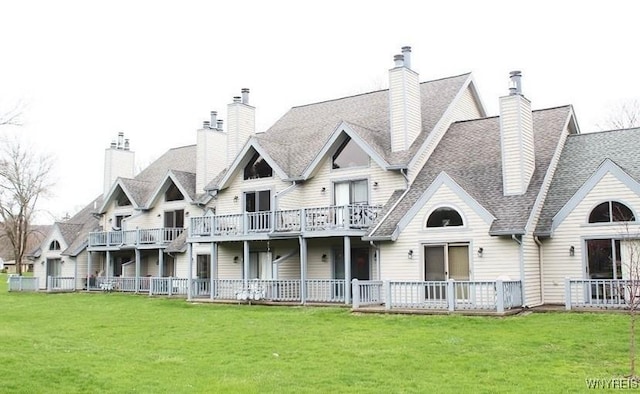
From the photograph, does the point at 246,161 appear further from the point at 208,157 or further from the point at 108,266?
the point at 108,266

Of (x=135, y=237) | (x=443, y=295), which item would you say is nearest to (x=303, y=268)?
(x=443, y=295)

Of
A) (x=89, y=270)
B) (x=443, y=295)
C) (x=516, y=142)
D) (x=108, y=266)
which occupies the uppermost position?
(x=516, y=142)

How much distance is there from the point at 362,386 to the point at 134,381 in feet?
12.5

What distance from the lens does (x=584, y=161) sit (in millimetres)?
22984

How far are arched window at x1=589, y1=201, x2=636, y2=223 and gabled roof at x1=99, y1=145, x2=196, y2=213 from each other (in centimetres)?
2111

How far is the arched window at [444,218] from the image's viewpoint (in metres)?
21.6

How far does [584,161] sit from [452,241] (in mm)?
5712

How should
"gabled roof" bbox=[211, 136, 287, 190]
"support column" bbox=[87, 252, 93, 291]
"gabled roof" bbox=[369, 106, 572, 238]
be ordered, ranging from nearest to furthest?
"gabled roof" bbox=[369, 106, 572, 238]
"gabled roof" bbox=[211, 136, 287, 190]
"support column" bbox=[87, 252, 93, 291]

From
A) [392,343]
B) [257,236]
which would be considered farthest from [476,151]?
[392,343]

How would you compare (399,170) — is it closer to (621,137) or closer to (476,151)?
(476,151)

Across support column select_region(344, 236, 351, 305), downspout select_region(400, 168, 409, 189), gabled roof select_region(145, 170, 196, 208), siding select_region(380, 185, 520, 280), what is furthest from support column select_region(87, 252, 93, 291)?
downspout select_region(400, 168, 409, 189)

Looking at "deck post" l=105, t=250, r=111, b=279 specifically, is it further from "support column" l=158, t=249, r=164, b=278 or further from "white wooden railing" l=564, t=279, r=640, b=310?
"white wooden railing" l=564, t=279, r=640, b=310

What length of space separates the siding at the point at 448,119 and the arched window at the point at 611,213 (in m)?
6.72

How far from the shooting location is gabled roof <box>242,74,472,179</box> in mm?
25734
